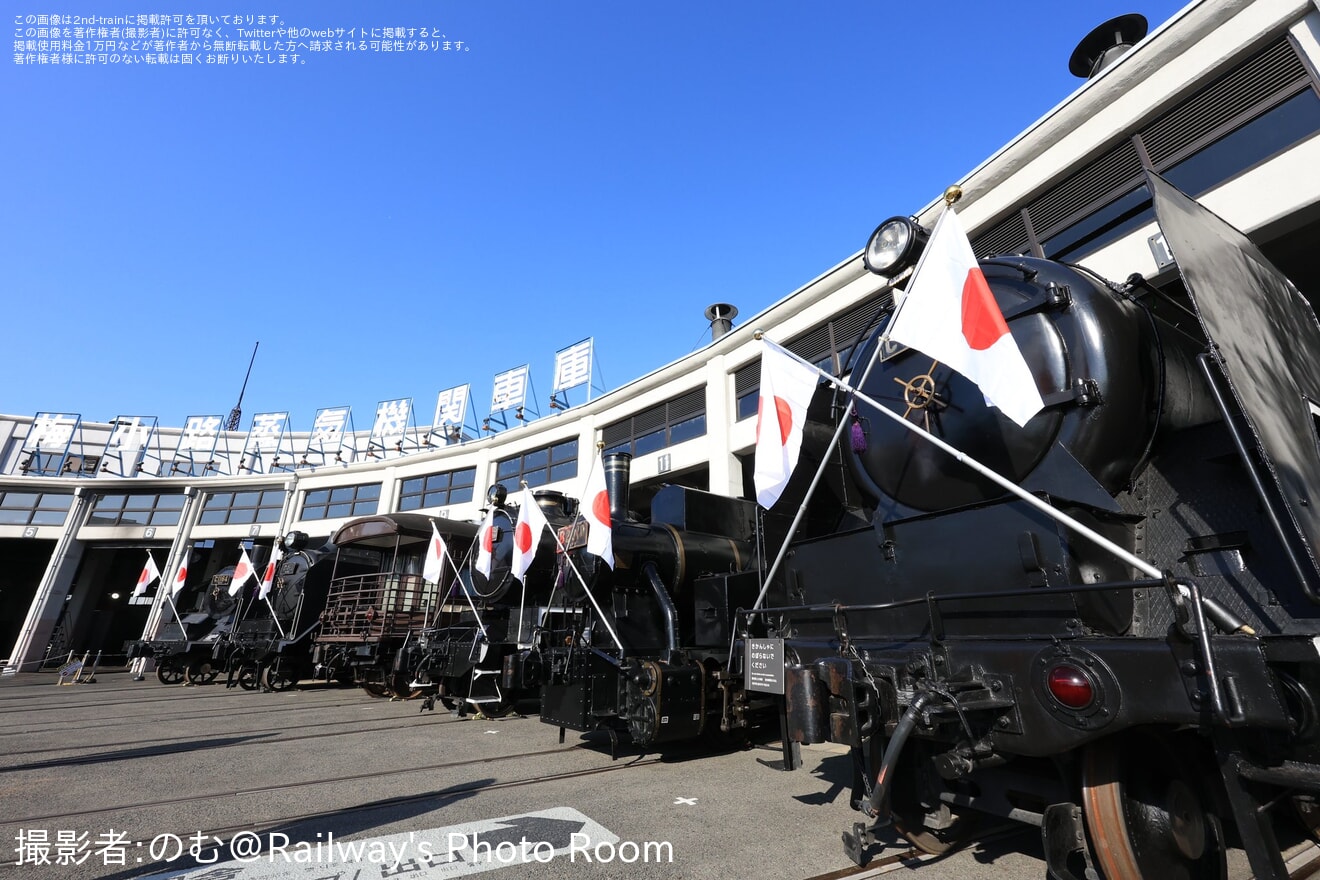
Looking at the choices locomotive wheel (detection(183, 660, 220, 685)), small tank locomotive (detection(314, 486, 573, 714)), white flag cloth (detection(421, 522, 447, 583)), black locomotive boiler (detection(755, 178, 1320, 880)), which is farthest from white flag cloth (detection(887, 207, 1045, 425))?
locomotive wheel (detection(183, 660, 220, 685))

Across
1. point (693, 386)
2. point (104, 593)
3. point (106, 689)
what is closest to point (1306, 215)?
point (693, 386)

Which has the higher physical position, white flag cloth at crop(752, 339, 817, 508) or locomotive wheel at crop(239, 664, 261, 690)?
white flag cloth at crop(752, 339, 817, 508)

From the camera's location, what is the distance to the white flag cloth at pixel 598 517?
20.9 feet

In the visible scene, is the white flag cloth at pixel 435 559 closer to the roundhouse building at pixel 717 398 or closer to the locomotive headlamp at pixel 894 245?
the roundhouse building at pixel 717 398

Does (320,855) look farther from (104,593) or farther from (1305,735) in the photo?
(104,593)

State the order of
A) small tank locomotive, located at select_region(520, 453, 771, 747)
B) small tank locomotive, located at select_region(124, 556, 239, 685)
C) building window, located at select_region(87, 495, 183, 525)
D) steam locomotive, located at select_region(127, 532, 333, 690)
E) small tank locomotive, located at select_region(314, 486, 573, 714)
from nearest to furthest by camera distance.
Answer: small tank locomotive, located at select_region(520, 453, 771, 747)
small tank locomotive, located at select_region(314, 486, 573, 714)
steam locomotive, located at select_region(127, 532, 333, 690)
small tank locomotive, located at select_region(124, 556, 239, 685)
building window, located at select_region(87, 495, 183, 525)

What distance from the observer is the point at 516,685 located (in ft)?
24.6

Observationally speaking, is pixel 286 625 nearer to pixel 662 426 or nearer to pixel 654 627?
pixel 662 426

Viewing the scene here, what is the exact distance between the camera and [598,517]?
257 inches

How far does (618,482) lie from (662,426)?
615cm

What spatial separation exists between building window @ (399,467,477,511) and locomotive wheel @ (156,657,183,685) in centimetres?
825

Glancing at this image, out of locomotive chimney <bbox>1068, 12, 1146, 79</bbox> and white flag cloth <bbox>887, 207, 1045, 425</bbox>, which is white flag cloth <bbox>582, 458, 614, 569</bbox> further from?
locomotive chimney <bbox>1068, 12, 1146, 79</bbox>

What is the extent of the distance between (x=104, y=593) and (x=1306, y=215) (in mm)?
43526

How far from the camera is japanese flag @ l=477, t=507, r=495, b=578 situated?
9.77m
